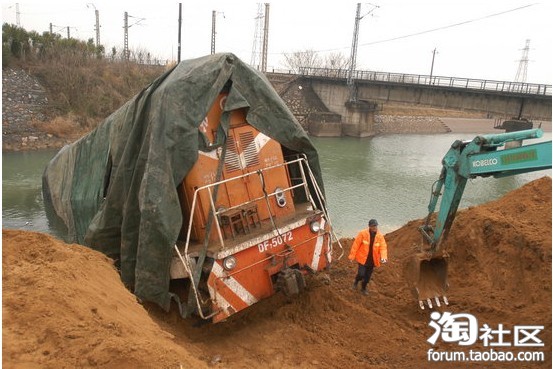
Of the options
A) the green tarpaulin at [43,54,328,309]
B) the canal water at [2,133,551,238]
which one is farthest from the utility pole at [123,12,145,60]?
the green tarpaulin at [43,54,328,309]

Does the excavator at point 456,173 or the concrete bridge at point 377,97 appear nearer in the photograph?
the excavator at point 456,173

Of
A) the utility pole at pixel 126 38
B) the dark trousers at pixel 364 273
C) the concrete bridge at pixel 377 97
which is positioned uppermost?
the utility pole at pixel 126 38

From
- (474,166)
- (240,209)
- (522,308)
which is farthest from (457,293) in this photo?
(240,209)

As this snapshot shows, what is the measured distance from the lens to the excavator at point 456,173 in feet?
16.3

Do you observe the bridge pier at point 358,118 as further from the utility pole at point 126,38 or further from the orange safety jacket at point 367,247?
the orange safety jacket at point 367,247

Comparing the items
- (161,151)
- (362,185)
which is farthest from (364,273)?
(362,185)

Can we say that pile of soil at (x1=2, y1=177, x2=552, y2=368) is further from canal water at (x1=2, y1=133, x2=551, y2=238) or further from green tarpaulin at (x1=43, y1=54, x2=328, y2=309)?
canal water at (x1=2, y1=133, x2=551, y2=238)

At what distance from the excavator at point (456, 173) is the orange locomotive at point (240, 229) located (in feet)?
4.93

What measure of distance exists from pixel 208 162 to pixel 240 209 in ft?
2.47

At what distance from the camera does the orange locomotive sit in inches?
200

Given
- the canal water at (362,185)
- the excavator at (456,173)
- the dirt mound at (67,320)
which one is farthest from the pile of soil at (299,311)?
the canal water at (362,185)

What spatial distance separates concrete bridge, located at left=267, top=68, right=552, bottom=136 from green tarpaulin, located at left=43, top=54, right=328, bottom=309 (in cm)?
2678

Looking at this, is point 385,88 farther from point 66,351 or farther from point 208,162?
point 66,351

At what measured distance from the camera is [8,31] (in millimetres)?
29484
